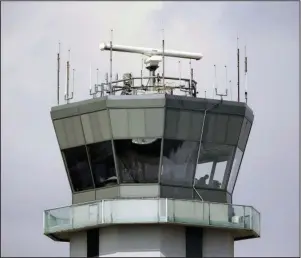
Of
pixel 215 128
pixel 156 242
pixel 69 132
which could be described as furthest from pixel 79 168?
pixel 215 128

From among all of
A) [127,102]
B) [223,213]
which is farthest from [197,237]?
[127,102]

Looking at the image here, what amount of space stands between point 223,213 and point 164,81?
699 centimetres

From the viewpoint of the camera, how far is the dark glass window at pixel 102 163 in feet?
263

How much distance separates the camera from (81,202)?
81625mm

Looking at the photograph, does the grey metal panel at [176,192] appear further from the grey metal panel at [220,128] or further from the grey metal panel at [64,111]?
the grey metal panel at [64,111]

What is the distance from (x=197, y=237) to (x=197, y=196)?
6.52 feet

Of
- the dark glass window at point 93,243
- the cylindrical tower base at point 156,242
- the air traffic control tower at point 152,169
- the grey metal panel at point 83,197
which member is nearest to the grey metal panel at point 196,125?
the air traffic control tower at point 152,169

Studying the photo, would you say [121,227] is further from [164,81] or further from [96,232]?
[164,81]

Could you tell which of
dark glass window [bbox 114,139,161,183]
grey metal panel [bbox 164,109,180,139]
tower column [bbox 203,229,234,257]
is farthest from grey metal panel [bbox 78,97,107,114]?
tower column [bbox 203,229,234,257]

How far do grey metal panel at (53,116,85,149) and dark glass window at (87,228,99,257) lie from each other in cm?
429

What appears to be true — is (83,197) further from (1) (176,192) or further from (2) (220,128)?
(2) (220,128)

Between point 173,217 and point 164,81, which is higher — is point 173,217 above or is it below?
below

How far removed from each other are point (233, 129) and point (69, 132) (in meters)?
7.94

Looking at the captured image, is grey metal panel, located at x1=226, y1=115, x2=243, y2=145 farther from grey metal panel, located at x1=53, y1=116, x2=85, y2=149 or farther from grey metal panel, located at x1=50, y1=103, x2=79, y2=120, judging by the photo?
grey metal panel, located at x1=50, y1=103, x2=79, y2=120
